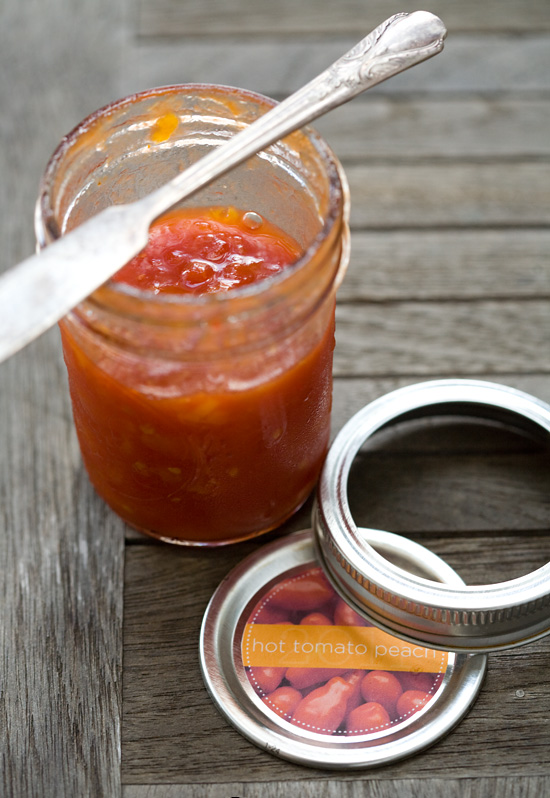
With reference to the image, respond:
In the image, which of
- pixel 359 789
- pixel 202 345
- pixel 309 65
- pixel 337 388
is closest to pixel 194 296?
pixel 202 345

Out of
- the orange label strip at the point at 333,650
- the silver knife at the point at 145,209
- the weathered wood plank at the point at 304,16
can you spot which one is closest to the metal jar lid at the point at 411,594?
the orange label strip at the point at 333,650

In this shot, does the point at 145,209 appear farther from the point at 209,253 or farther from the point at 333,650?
the point at 333,650

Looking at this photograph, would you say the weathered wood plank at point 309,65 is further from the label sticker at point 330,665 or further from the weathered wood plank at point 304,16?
the label sticker at point 330,665

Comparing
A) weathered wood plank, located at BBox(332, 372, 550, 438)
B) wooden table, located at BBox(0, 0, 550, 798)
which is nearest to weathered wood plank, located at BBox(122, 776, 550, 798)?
wooden table, located at BBox(0, 0, 550, 798)

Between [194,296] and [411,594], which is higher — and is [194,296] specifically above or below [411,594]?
above

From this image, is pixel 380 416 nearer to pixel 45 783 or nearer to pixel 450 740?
pixel 450 740

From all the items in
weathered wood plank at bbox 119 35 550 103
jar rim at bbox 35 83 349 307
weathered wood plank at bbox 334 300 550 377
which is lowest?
weathered wood plank at bbox 334 300 550 377

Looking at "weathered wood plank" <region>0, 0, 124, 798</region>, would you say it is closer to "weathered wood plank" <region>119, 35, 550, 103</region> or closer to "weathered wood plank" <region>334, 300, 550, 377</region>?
"weathered wood plank" <region>119, 35, 550, 103</region>

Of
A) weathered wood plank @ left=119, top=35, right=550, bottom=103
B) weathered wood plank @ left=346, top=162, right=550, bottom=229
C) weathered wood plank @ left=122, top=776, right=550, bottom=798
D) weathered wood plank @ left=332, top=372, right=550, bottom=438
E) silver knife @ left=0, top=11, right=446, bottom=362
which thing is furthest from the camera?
weathered wood plank @ left=119, top=35, right=550, bottom=103
